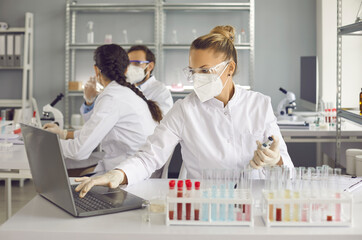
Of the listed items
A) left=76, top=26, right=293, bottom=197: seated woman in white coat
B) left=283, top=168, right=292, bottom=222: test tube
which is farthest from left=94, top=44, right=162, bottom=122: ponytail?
left=283, top=168, right=292, bottom=222: test tube

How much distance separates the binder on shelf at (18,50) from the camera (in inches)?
204

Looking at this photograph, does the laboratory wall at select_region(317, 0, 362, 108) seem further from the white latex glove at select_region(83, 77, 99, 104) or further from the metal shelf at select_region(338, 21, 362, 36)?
the metal shelf at select_region(338, 21, 362, 36)

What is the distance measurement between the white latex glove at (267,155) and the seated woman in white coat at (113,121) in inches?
43.8

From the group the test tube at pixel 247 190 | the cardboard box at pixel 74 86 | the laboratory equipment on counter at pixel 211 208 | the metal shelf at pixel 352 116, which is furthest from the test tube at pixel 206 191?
the cardboard box at pixel 74 86

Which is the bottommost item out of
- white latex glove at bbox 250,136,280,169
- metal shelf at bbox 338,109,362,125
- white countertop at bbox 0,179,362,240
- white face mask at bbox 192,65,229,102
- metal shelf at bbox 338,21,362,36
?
white countertop at bbox 0,179,362,240

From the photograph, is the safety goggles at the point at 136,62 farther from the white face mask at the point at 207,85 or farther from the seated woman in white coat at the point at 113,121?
the white face mask at the point at 207,85

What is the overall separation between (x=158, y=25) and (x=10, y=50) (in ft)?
5.18

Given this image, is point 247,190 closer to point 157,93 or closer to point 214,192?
point 214,192

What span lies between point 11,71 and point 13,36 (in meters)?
0.55

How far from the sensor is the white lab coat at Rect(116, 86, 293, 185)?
205cm

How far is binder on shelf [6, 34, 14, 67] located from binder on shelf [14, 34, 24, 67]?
33 millimetres

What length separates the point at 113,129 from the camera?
2857 millimetres

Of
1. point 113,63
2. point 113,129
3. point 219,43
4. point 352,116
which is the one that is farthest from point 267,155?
point 113,63

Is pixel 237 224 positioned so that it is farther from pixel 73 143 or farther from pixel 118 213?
pixel 73 143
